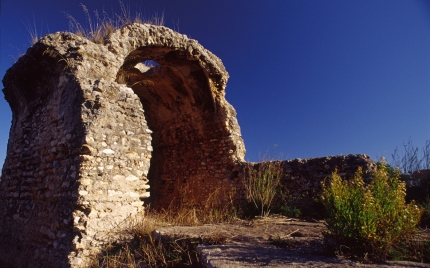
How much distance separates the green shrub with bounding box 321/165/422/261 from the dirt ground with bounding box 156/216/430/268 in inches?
8.3

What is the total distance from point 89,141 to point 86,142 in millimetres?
50

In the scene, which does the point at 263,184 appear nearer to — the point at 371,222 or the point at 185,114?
the point at 185,114

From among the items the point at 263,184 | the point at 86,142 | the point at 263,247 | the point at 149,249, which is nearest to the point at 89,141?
the point at 86,142

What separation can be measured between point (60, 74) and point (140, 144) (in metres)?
2.12

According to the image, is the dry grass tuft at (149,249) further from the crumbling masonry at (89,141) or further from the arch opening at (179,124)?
the arch opening at (179,124)

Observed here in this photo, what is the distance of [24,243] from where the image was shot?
5.53m

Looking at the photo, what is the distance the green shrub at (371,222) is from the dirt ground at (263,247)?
8.3 inches

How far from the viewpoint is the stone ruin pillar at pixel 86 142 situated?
185 inches

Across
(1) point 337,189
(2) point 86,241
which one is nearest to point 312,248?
(1) point 337,189

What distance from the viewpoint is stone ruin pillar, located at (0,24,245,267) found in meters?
4.69

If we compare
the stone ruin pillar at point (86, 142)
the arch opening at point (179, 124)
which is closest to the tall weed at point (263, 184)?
the stone ruin pillar at point (86, 142)

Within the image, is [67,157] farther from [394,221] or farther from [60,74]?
[394,221]

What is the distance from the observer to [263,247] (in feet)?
12.3

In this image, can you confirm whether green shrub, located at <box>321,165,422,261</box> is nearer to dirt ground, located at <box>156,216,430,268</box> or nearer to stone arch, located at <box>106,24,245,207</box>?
dirt ground, located at <box>156,216,430,268</box>
